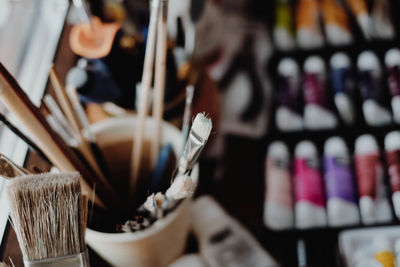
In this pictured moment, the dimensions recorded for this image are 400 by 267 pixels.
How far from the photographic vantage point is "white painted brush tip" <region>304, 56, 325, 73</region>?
552 millimetres

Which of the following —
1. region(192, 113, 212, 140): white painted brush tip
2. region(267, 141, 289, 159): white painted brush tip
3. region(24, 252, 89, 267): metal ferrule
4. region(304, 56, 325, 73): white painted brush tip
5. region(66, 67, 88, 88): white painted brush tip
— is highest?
region(192, 113, 212, 140): white painted brush tip

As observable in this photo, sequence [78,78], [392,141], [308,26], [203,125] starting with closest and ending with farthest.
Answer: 1. [203,125]
2. [78,78]
3. [392,141]
4. [308,26]

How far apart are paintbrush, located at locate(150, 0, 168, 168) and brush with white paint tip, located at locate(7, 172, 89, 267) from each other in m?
0.09

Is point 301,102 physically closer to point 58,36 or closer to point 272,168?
point 272,168

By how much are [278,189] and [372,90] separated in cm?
16

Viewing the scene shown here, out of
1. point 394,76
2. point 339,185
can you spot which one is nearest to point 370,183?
point 339,185

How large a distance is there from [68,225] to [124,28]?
10.2 inches

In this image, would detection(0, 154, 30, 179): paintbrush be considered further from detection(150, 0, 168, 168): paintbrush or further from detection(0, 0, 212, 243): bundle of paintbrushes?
detection(150, 0, 168, 168): paintbrush

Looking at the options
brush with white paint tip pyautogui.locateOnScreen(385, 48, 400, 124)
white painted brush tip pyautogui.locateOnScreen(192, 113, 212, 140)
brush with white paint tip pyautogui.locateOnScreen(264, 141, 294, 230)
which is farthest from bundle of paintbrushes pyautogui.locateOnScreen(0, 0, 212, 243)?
brush with white paint tip pyautogui.locateOnScreen(385, 48, 400, 124)

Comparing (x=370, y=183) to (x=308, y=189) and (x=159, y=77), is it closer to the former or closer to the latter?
(x=308, y=189)

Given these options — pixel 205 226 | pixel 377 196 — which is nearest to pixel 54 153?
pixel 205 226

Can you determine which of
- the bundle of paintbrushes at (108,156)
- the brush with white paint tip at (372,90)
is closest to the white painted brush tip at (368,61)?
the brush with white paint tip at (372,90)

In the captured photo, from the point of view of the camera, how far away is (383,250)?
415 mm

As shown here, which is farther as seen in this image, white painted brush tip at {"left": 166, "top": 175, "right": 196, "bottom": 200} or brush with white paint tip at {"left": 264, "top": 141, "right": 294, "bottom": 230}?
brush with white paint tip at {"left": 264, "top": 141, "right": 294, "bottom": 230}
